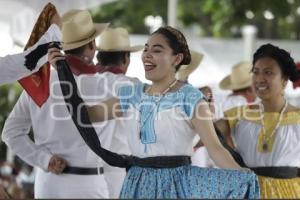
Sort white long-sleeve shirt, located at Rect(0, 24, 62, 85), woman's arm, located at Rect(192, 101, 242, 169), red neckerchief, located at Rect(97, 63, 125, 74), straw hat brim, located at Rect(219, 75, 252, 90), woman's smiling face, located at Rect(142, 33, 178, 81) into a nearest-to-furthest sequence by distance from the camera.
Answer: woman's arm, located at Rect(192, 101, 242, 169) < woman's smiling face, located at Rect(142, 33, 178, 81) < white long-sleeve shirt, located at Rect(0, 24, 62, 85) < red neckerchief, located at Rect(97, 63, 125, 74) < straw hat brim, located at Rect(219, 75, 252, 90)

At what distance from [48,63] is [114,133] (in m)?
0.95

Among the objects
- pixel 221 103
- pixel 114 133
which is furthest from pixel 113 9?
pixel 114 133

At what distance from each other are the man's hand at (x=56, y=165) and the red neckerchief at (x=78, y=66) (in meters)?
0.49

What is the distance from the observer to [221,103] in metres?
6.36

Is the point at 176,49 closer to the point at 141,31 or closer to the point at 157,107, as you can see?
the point at 157,107

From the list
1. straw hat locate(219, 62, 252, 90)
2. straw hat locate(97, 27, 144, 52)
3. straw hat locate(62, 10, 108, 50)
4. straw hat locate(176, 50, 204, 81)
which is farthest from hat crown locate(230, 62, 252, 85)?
straw hat locate(62, 10, 108, 50)

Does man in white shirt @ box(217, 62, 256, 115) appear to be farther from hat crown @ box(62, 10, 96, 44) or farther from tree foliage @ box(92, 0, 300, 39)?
tree foliage @ box(92, 0, 300, 39)

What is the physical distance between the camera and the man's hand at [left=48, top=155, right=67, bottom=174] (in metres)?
4.39

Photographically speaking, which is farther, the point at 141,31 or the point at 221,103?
the point at 141,31

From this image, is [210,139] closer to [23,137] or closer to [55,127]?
[55,127]

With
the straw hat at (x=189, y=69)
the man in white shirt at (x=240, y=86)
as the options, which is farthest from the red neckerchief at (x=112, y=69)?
the man in white shirt at (x=240, y=86)

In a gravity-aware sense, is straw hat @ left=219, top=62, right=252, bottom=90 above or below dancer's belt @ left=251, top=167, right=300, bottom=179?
above

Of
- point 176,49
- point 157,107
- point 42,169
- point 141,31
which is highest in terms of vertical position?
point 141,31

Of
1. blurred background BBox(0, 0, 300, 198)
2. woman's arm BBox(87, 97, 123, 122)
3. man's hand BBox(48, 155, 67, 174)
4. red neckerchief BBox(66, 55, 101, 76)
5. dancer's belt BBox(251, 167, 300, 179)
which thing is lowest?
dancer's belt BBox(251, 167, 300, 179)
